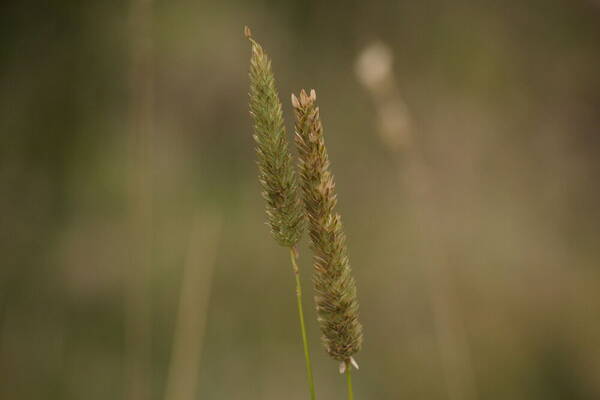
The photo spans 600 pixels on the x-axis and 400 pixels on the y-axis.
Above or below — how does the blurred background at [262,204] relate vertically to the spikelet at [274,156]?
above

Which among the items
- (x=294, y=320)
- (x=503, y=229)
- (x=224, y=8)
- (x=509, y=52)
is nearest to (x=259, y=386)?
(x=294, y=320)

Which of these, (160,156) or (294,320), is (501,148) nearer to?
(294,320)

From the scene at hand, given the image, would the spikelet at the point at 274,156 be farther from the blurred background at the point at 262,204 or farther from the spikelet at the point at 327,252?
the blurred background at the point at 262,204

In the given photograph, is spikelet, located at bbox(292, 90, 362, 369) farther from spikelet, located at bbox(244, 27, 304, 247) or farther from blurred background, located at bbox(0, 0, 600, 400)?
blurred background, located at bbox(0, 0, 600, 400)

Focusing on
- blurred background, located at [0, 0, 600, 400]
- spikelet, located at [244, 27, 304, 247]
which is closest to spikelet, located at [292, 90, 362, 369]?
spikelet, located at [244, 27, 304, 247]

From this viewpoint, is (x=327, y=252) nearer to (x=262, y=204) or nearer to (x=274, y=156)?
(x=274, y=156)

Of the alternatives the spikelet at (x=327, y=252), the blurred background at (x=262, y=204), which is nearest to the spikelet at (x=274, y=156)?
the spikelet at (x=327, y=252)
